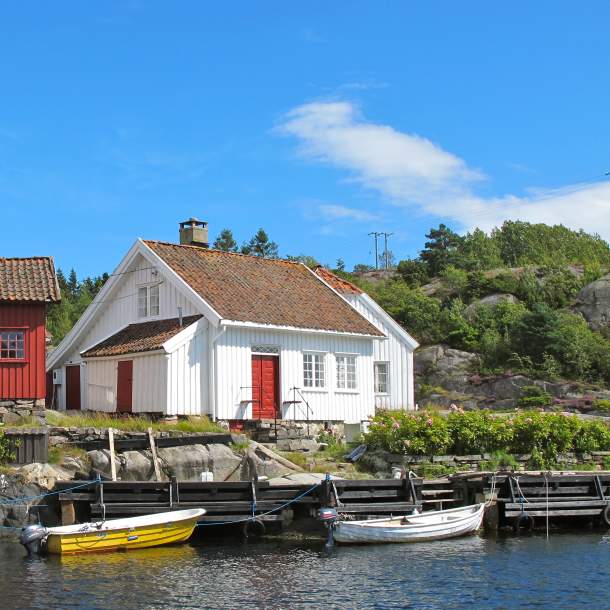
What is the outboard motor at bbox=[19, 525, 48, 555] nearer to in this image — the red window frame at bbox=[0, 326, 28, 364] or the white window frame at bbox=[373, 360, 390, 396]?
the red window frame at bbox=[0, 326, 28, 364]

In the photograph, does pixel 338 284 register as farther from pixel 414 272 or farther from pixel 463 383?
pixel 414 272

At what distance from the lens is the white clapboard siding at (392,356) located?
37.1m

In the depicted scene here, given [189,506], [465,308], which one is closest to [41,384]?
[189,506]

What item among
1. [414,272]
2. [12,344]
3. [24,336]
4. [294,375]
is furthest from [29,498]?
[414,272]

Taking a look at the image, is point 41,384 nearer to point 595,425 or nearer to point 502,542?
point 502,542

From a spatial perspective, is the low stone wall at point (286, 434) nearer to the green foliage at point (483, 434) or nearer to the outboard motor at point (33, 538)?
the green foliage at point (483, 434)

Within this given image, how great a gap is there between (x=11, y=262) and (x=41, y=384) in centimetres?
490

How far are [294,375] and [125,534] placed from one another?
12073 millimetres

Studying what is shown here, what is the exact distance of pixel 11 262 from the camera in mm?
29828

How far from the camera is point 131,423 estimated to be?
88.9 ft

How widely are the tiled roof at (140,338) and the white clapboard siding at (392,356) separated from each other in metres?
9.29

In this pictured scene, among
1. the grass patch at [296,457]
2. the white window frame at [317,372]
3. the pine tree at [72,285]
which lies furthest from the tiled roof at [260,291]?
the pine tree at [72,285]

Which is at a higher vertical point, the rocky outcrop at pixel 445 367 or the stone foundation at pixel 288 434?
the rocky outcrop at pixel 445 367

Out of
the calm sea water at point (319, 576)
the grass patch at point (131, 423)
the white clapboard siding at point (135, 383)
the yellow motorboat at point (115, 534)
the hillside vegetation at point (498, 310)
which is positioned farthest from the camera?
the hillside vegetation at point (498, 310)
